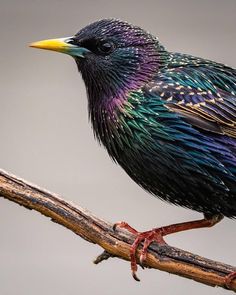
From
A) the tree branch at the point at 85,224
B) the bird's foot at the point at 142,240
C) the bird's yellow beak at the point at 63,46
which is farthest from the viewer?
the bird's yellow beak at the point at 63,46

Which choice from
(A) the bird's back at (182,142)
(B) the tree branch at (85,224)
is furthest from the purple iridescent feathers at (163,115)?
(B) the tree branch at (85,224)

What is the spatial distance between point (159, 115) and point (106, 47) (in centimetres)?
40

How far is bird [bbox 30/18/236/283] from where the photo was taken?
2.85m

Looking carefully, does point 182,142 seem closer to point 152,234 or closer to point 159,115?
point 159,115

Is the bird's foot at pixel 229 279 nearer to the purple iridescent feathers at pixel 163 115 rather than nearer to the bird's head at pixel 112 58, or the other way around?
the purple iridescent feathers at pixel 163 115

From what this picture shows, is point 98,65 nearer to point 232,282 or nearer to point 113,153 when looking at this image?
point 113,153

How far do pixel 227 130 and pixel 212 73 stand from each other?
0.31 metres

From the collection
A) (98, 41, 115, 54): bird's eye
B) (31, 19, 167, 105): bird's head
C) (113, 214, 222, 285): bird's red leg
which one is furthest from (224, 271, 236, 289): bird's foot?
(98, 41, 115, 54): bird's eye

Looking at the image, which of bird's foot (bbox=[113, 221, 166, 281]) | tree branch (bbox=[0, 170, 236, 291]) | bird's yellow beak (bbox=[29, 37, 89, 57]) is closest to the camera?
tree branch (bbox=[0, 170, 236, 291])

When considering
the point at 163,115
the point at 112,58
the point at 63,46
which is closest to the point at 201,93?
the point at 163,115

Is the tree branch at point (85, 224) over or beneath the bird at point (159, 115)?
beneath

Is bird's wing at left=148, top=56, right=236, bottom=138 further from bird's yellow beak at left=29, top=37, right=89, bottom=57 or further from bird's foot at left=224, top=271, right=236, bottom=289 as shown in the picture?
bird's foot at left=224, top=271, right=236, bottom=289

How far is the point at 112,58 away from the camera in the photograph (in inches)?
119

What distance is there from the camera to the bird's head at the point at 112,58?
2.97 m
